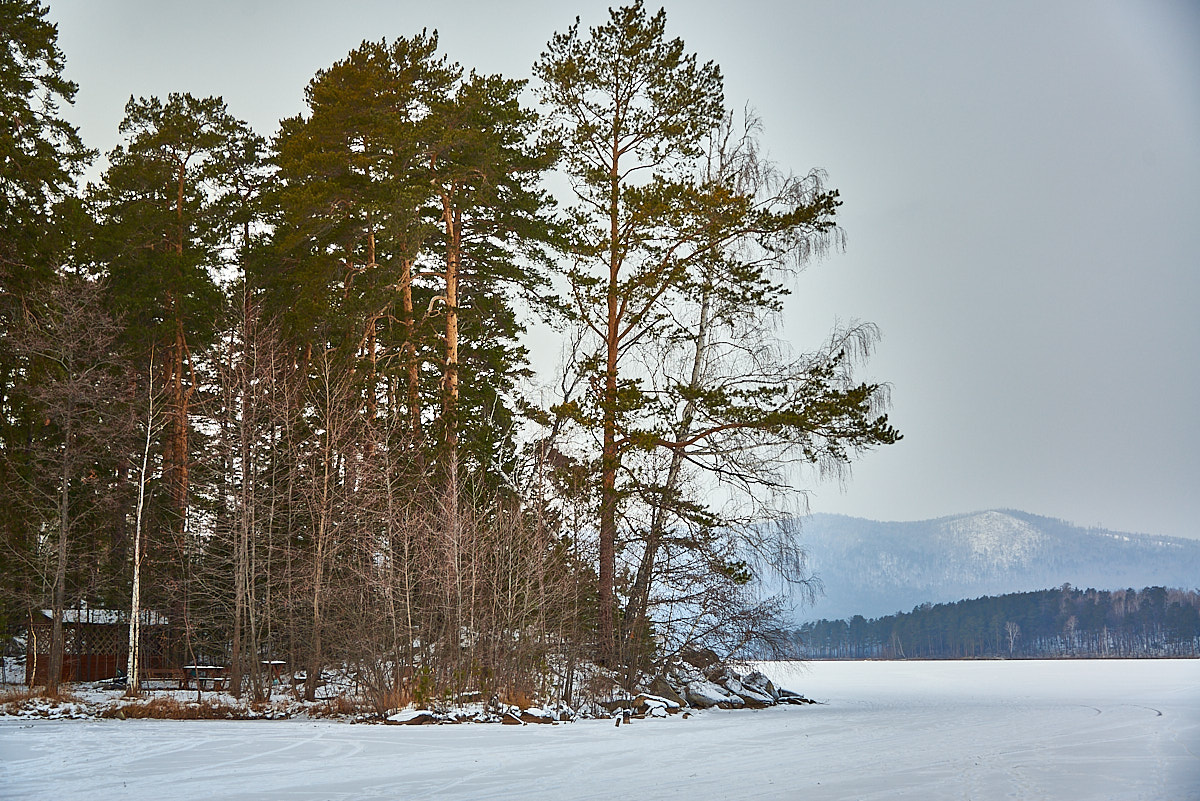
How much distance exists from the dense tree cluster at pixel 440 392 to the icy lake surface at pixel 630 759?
358 centimetres

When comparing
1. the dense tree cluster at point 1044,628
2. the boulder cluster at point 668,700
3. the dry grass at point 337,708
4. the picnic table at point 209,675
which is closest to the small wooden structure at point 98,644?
the picnic table at point 209,675

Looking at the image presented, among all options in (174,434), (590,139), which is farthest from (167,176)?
(590,139)

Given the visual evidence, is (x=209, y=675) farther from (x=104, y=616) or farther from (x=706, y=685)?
(x=706, y=685)

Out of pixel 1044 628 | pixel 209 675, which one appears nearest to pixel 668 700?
pixel 209 675

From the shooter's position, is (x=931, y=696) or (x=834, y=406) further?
(x=931, y=696)

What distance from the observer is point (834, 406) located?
20.1 m

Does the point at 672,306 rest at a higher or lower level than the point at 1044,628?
higher

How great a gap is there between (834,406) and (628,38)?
9.48m

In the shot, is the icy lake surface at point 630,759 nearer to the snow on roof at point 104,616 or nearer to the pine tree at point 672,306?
the pine tree at point 672,306

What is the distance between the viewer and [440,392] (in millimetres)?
22328

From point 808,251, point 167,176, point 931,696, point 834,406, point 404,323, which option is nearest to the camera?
point 834,406

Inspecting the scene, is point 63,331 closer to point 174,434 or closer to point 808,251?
point 174,434

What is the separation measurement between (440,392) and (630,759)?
12894 millimetres

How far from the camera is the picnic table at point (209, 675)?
81.9ft
